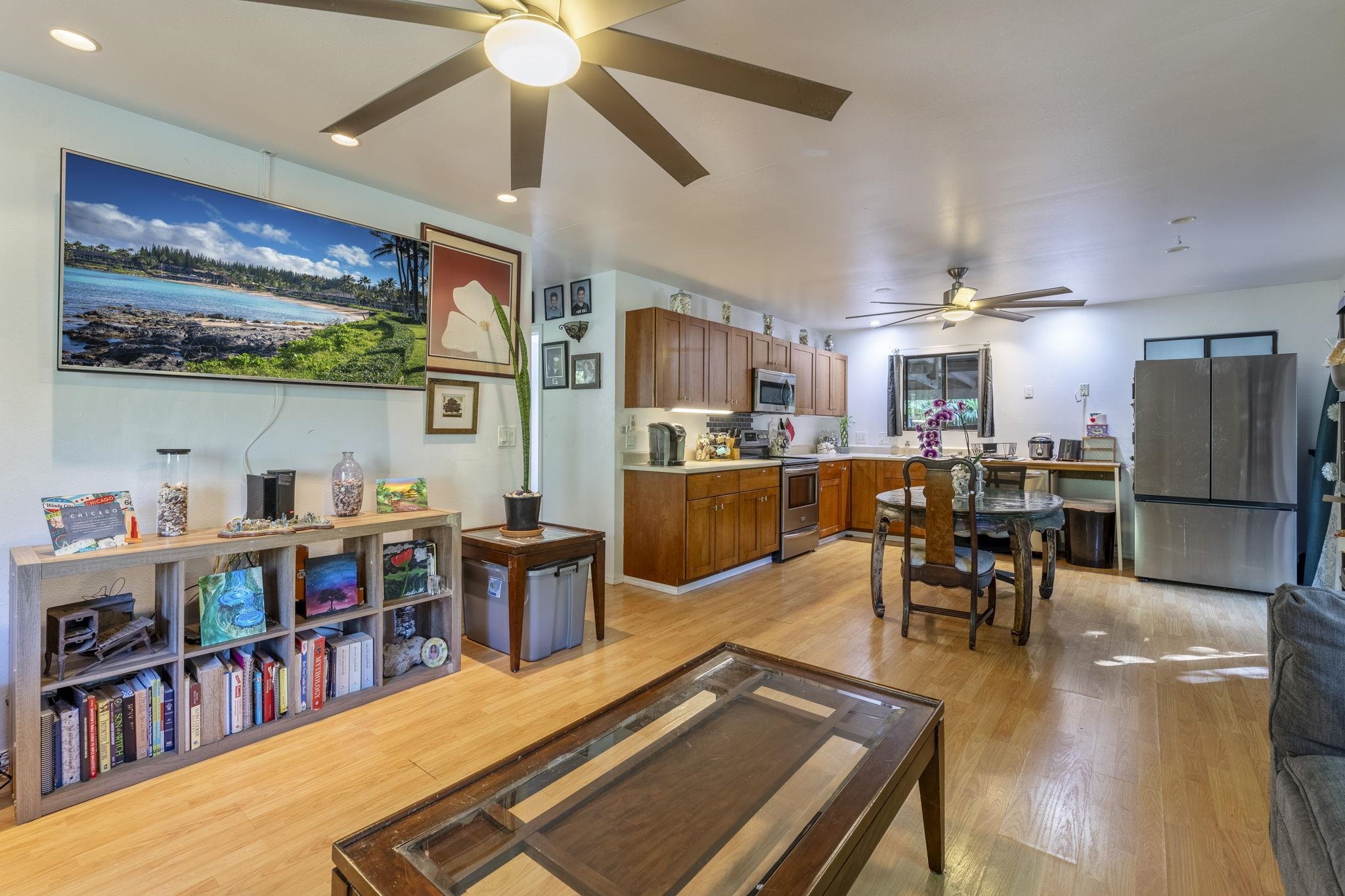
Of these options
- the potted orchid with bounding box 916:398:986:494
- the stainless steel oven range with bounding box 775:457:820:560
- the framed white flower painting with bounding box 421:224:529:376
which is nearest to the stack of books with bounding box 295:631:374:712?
the framed white flower painting with bounding box 421:224:529:376

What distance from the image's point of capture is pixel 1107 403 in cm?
564

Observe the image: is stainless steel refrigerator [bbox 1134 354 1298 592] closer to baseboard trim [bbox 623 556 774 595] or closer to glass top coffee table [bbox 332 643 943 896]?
baseboard trim [bbox 623 556 774 595]

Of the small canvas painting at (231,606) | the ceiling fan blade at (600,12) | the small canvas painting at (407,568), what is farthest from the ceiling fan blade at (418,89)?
the small canvas painting at (407,568)

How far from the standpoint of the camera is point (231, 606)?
227cm

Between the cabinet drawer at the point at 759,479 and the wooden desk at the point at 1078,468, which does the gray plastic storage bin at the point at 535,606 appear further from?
the wooden desk at the point at 1078,468

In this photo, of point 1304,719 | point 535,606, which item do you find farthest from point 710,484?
point 1304,719

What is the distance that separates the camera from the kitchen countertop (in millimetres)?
4293

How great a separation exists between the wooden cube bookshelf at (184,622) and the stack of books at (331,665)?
3cm

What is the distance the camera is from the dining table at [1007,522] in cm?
321

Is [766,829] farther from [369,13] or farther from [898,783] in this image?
[369,13]

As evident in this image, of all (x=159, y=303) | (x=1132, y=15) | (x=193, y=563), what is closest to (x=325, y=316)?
(x=159, y=303)

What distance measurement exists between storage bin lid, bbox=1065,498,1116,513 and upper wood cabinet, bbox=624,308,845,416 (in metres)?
2.63

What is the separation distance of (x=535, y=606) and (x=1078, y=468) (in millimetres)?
5041

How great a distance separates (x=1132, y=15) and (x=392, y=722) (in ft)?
11.9
